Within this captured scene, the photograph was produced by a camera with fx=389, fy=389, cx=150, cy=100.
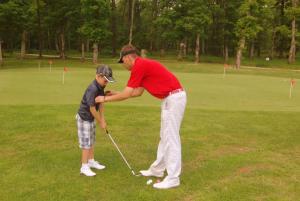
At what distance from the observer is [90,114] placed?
21.8 feet

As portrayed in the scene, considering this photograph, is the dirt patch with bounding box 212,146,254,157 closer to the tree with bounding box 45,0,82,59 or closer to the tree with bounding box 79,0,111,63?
the tree with bounding box 79,0,111,63

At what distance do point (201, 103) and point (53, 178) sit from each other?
371 inches

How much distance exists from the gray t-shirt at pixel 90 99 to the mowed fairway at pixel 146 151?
105 centimetres

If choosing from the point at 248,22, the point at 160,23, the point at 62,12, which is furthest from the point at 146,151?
the point at 160,23

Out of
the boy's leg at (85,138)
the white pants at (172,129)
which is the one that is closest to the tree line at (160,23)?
the boy's leg at (85,138)

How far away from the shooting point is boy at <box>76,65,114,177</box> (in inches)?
250

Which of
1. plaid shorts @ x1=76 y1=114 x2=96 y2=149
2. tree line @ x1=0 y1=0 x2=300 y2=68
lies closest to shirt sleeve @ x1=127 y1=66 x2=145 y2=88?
plaid shorts @ x1=76 y1=114 x2=96 y2=149

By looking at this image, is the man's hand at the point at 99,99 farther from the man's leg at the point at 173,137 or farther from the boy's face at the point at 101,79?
the man's leg at the point at 173,137

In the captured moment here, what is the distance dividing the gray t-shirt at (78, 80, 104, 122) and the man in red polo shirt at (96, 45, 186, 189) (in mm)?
173

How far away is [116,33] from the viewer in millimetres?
68250

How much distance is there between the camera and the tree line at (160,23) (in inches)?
1754

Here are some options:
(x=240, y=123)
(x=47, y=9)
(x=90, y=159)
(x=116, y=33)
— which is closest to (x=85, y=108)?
(x=90, y=159)

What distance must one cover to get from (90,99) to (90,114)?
44 centimetres

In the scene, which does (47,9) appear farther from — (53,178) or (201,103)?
(53,178)
